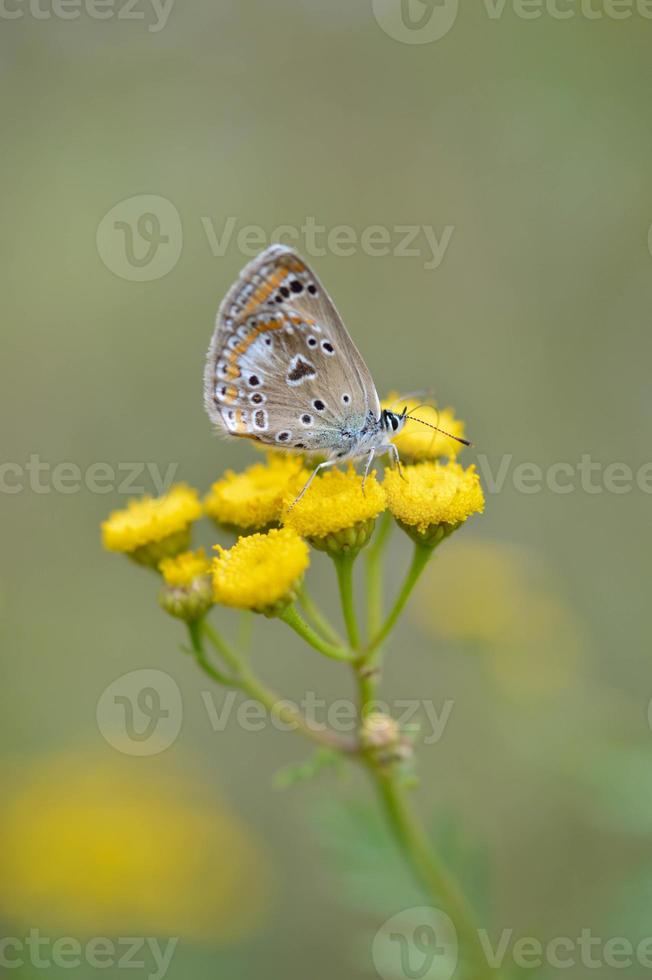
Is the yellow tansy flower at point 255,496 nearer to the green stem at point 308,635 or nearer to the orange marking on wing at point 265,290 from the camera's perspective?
the green stem at point 308,635

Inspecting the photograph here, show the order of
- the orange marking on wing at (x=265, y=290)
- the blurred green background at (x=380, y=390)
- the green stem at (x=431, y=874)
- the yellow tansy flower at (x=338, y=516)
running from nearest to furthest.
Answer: the yellow tansy flower at (x=338, y=516) → the green stem at (x=431, y=874) → the orange marking on wing at (x=265, y=290) → the blurred green background at (x=380, y=390)

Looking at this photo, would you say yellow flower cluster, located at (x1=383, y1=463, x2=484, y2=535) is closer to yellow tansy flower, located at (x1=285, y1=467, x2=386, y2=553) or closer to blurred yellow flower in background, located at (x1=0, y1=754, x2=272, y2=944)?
yellow tansy flower, located at (x1=285, y1=467, x2=386, y2=553)

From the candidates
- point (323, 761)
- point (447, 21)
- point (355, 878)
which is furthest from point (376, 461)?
point (447, 21)

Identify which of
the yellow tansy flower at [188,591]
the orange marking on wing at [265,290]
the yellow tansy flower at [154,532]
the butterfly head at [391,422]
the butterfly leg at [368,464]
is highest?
the orange marking on wing at [265,290]

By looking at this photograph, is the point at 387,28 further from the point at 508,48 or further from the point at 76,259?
the point at 76,259

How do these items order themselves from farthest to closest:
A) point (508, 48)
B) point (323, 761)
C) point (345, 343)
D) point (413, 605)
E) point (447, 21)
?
point (447, 21) < point (508, 48) < point (413, 605) < point (345, 343) < point (323, 761)

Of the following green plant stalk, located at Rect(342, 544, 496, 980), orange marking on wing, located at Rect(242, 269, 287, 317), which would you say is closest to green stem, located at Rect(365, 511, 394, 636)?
green plant stalk, located at Rect(342, 544, 496, 980)

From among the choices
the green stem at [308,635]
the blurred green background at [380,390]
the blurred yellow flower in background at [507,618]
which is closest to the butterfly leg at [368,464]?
the green stem at [308,635]
